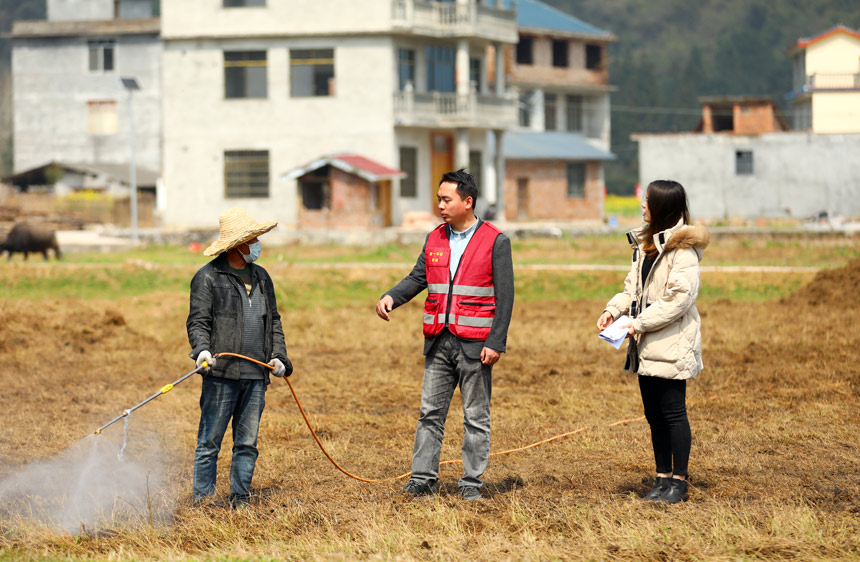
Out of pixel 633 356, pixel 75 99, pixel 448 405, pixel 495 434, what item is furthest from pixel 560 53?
pixel 448 405

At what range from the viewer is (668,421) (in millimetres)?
7062

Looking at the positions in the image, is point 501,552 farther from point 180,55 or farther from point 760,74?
point 760,74

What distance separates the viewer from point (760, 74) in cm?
10406

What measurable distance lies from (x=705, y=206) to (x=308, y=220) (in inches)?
844

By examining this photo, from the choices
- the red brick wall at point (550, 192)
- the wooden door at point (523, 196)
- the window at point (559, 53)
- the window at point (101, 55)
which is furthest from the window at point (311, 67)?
the window at point (101, 55)

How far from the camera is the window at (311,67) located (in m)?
39.6

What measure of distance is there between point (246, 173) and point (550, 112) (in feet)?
74.3

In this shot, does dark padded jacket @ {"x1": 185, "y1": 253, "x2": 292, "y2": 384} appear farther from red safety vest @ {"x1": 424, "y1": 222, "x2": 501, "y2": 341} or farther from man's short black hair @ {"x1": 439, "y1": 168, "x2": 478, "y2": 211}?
man's short black hair @ {"x1": 439, "y1": 168, "x2": 478, "y2": 211}

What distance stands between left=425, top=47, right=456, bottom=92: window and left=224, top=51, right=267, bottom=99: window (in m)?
6.07

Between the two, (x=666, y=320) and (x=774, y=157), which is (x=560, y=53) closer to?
(x=774, y=157)

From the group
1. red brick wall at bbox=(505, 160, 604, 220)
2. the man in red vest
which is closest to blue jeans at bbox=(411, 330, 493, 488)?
the man in red vest

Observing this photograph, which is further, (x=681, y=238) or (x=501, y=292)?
(x=501, y=292)

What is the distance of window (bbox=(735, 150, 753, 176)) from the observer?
5094cm

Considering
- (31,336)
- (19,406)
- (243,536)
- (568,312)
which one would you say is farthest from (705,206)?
(243,536)
